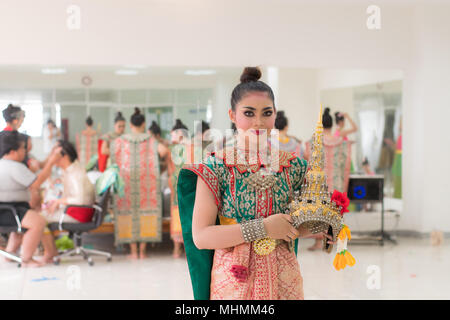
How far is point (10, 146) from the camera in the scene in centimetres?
527

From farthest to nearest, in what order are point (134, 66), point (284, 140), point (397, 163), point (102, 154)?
point (397, 163), point (134, 66), point (102, 154), point (284, 140)

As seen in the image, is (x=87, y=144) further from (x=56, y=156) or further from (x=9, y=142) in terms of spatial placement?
(x=9, y=142)

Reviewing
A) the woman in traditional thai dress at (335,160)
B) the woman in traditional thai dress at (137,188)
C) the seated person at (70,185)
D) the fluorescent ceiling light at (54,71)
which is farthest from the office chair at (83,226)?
the woman in traditional thai dress at (335,160)

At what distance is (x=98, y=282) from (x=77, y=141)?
2709 mm

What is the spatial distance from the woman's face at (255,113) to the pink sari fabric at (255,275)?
332 mm

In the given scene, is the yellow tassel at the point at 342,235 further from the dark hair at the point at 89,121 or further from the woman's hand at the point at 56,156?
the dark hair at the point at 89,121

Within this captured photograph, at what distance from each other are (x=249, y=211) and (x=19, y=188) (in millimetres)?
4287

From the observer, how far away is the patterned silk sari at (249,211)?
157cm

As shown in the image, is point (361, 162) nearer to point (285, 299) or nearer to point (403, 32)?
point (403, 32)

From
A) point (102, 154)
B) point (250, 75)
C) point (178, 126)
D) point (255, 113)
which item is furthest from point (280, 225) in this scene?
point (102, 154)

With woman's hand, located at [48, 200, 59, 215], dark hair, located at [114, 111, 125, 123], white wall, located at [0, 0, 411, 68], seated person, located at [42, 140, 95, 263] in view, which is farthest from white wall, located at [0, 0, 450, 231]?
woman's hand, located at [48, 200, 59, 215]

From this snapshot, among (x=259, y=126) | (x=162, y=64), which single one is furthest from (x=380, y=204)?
(x=259, y=126)

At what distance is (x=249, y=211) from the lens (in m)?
1.58
